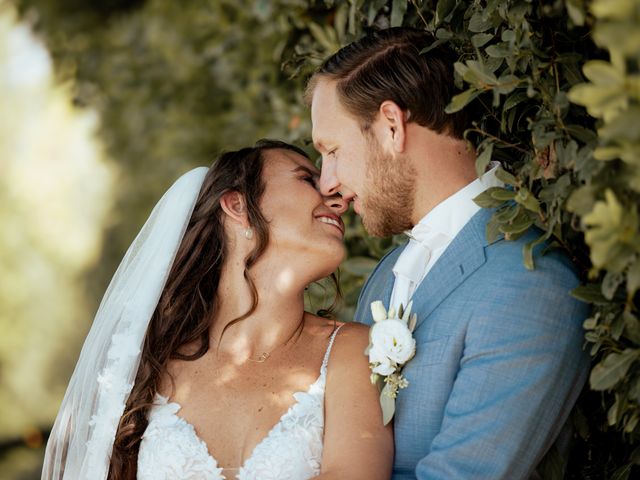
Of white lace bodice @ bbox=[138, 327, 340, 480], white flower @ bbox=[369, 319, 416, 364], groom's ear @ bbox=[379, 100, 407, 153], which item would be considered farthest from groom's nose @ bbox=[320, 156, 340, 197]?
white lace bodice @ bbox=[138, 327, 340, 480]

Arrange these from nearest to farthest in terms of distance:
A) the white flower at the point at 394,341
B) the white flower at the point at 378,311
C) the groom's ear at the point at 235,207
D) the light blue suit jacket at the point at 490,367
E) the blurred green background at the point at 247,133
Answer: the blurred green background at the point at 247,133 → the light blue suit jacket at the point at 490,367 → the white flower at the point at 394,341 → the white flower at the point at 378,311 → the groom's ear at the point at 235,207

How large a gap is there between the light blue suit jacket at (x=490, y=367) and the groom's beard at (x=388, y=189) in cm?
28

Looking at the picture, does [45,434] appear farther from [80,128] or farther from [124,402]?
[124,402]

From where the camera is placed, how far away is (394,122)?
290 cm

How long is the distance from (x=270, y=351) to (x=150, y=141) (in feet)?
20.6

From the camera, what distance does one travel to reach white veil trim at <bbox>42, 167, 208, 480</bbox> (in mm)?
2969

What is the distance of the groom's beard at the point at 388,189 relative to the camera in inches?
114

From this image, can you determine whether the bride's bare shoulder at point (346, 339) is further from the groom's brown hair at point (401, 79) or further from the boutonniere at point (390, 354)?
the groom's brown hair at point (401, 79)

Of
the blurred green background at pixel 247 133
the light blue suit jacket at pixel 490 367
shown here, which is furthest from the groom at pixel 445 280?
the blurred green background at pixel 247 133

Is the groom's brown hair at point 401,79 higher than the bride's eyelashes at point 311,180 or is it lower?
higher

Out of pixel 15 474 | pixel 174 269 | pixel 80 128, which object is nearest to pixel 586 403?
pixel 174 269

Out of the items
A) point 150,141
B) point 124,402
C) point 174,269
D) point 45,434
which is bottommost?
point 45,434

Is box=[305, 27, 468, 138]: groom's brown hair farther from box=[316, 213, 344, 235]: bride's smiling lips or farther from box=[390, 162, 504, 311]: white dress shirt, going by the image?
box=[316, 213, 344, 235]: bride's smiling lips

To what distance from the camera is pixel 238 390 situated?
2984mm
